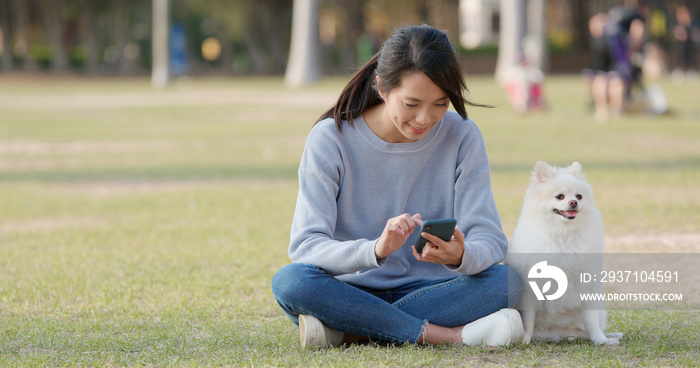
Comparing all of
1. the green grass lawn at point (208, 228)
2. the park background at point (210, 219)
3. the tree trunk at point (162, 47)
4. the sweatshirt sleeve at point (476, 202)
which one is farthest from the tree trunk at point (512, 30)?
the sweatshirt sleeve at point (476, 202)

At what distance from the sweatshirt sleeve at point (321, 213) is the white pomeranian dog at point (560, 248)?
0.70 meters

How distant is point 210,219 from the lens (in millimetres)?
8430

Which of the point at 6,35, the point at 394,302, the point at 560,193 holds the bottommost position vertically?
the point at 6,35

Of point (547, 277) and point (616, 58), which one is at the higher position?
point (616, 58)

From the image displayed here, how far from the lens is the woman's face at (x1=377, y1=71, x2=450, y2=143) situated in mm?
3871

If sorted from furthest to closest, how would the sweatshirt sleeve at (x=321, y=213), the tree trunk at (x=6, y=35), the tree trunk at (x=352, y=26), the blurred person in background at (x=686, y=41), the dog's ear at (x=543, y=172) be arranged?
the tree trunk at (x=6, y=35)
the tree trunk at (x=352, y=26)
the blurred person in background at (x=686, y=41)
the dog's ear at (x=543, y=172)
the sweatshirt sleeve at (x=321, y=213)

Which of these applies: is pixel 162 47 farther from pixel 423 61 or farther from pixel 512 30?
pixel 423 61

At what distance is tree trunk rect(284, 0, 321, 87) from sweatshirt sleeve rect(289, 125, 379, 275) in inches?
1262

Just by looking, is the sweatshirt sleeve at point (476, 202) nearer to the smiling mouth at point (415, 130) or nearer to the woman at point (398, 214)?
the woman at point (398, 214)

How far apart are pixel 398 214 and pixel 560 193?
0.72 meters

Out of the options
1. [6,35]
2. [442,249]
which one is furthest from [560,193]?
[6,35]

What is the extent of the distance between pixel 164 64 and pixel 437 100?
3619 centimetres

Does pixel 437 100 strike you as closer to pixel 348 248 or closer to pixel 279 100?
pixel 348 248

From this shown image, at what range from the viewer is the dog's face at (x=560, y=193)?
3.98 meters
